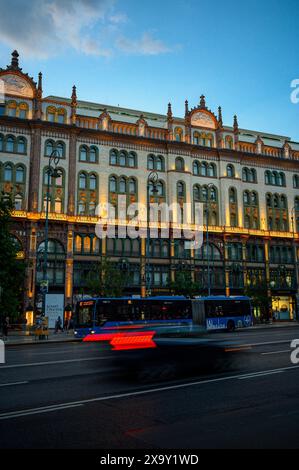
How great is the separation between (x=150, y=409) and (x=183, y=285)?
3603cm

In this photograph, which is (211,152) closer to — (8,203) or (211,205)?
(211,205)

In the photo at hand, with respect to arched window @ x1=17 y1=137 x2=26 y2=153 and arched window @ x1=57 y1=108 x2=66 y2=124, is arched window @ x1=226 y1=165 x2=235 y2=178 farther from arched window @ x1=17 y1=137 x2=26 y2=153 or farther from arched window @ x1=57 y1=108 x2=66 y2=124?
arched window @ x1=17 y1=137 x2=26 y2=153

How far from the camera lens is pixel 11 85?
44562 millimetres

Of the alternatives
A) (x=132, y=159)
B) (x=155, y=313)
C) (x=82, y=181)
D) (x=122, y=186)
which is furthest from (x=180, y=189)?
(x=155, y=313)

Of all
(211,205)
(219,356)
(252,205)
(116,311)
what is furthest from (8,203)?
(252,205)

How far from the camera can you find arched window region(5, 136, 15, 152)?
4384 cm

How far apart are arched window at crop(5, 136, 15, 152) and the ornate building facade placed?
9.2 inches

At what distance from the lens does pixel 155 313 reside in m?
29.6

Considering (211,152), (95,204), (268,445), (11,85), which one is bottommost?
(268,445)

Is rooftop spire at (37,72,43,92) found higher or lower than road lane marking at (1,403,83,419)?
higher

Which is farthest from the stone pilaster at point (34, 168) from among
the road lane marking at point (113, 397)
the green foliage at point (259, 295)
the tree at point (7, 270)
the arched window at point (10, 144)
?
the road lane marking at point (113, 397)

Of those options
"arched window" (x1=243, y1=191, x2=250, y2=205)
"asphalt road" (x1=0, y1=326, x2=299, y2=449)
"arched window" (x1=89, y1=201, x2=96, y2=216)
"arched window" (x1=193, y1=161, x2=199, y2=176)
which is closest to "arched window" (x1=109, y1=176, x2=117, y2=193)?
"arched window" (x1=89, y1=201, x2=96, y2=216)

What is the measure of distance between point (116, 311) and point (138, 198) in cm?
2309

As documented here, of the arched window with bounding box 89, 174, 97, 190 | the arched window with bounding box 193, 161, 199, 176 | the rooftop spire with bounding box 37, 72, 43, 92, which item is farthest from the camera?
the arched window with bounding box 193, 161, 199, 176
